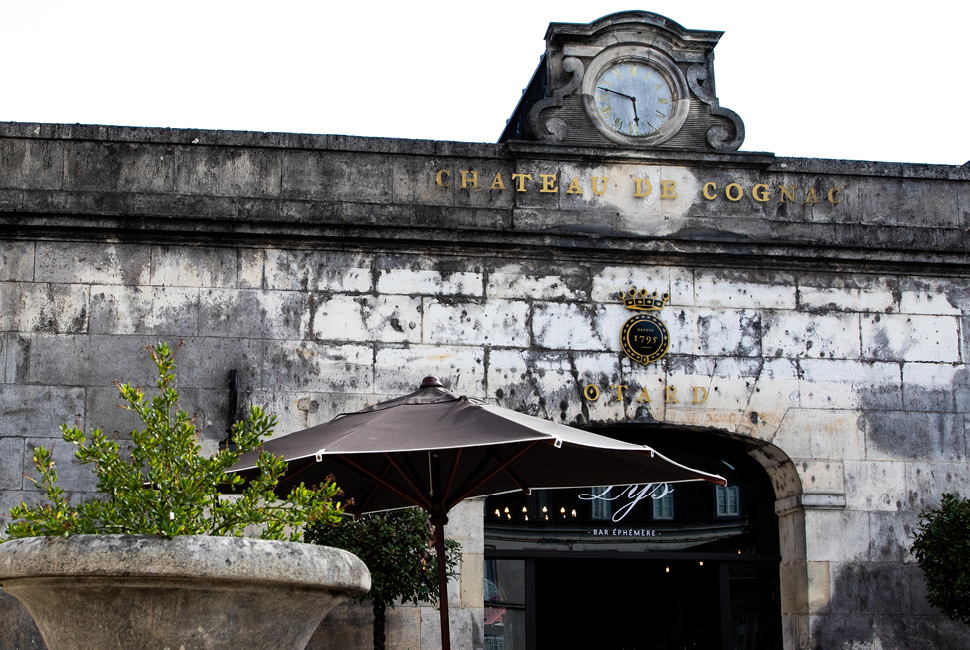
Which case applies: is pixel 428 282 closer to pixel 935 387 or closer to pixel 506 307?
pixel 506 307

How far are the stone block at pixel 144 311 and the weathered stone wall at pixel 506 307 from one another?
0.02 metres

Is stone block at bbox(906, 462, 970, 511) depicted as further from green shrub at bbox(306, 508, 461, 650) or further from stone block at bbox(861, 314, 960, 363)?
green shrub at bbox(306, 508, 461, 650)

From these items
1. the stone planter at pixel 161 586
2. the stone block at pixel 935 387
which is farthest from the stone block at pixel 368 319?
the stone planter at pixel 161 586

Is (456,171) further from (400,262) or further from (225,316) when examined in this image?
(225,316)

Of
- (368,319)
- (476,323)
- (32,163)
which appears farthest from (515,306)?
(32,163)

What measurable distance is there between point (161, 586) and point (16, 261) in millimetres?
6957

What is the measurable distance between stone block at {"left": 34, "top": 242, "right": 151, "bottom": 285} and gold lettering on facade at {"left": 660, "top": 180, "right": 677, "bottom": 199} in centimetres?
464

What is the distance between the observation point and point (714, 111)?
424 inches

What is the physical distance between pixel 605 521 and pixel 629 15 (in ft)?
15.6

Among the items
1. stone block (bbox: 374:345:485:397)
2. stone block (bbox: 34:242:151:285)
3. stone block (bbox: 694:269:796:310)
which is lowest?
stone block (bbox: 374:345:485:397)

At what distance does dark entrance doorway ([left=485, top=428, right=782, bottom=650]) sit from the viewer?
10.1 metres

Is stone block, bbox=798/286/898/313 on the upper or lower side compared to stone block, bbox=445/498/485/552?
upper

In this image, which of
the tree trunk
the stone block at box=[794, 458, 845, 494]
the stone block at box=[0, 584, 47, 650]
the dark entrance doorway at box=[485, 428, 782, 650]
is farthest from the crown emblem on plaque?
the stone block at box=[0, 584, 47, 650]

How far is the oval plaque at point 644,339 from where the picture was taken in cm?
1010
